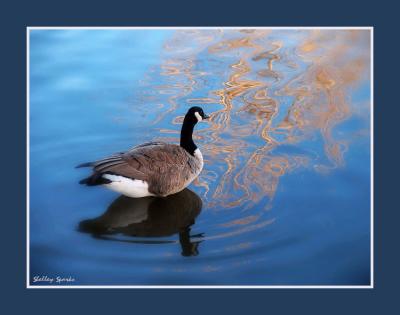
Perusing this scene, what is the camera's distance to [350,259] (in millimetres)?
6180

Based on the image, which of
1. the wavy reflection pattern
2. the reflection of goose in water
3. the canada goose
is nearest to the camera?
the reflection of goose in water

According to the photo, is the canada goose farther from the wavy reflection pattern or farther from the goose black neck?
the wavy reflection pattern

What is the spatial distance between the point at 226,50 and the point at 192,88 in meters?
1.13

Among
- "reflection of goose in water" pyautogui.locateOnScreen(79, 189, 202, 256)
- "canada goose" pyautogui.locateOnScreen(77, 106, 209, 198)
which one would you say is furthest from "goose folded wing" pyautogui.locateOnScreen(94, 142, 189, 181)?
"reflection of goose in water" pyautogui.locateOnScreen(79, 189, 202, 256)

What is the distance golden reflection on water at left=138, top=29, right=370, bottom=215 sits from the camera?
24.4 ft

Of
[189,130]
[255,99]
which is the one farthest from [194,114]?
[255,99]

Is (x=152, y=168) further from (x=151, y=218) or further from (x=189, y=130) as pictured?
(x=189, y=130)

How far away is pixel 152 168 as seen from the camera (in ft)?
22.5

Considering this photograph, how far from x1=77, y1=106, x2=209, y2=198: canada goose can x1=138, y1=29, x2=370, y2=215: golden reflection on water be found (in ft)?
1.10

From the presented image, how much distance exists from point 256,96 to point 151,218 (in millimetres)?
2982

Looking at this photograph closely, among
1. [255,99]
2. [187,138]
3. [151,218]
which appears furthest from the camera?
[255,99]

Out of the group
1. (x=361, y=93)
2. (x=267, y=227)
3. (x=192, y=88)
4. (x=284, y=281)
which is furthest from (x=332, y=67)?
(x=284, y=281)

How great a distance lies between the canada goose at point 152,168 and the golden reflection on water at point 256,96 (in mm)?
334

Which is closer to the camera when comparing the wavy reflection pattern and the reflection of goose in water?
the reflection of goose in water
